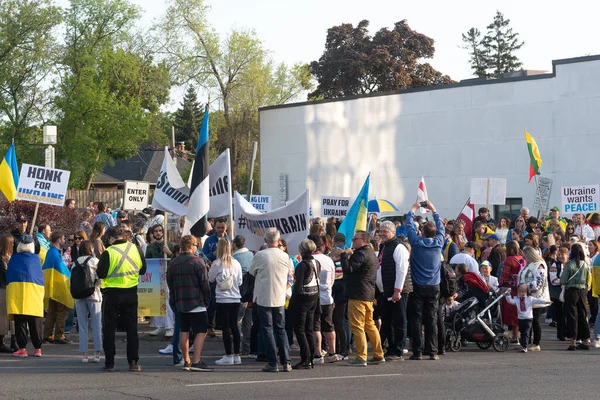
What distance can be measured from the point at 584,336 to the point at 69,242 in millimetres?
9585

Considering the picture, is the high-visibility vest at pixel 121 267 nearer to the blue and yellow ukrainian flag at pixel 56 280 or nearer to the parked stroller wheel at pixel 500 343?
the blue and yellow ukrainian flag at pixel 56 280

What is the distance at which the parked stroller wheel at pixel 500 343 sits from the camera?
15.5m

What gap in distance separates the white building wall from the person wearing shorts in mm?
26113

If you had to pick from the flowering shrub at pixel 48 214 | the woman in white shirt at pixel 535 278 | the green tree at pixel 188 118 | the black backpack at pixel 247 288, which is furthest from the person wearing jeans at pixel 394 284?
the green tree at pixel 188 118

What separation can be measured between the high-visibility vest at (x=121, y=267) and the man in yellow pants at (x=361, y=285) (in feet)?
9.09

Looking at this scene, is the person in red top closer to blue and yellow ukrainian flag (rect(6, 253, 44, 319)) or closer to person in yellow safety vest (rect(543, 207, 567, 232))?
person in yellow safety vest (rect(543, 207, 567, 232))

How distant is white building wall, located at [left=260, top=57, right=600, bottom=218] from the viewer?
3691cm

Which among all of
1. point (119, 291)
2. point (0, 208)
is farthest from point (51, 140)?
point (119, 291)

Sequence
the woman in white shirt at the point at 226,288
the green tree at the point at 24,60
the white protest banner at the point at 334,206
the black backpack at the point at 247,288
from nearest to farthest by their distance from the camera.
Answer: the woman in white shirt at the point at 226,288
the black backpack at the point at 247,288
the white protest banner at the point at 334,206
the green tree at the point at 24,60

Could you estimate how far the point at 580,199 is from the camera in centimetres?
2480

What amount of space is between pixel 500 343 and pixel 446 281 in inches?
61.3

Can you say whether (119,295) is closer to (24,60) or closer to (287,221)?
(287,221)

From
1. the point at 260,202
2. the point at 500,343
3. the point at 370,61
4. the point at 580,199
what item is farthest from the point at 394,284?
the point at 370,61

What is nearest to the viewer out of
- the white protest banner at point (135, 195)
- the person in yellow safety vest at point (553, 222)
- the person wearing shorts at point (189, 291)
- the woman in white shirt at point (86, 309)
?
the person wearing shorts at point (189, 291)
